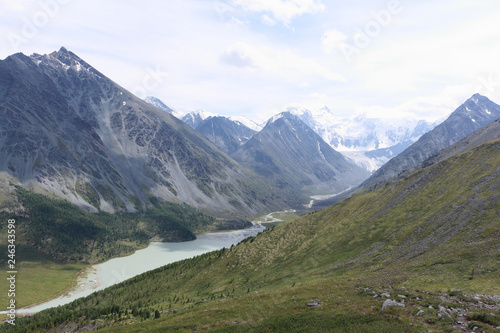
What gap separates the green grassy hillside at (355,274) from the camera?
127 ft

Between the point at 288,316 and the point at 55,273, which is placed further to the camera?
the point at 55,273

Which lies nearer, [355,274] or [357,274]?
[357,274]

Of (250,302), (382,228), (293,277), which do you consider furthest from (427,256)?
(250,302)

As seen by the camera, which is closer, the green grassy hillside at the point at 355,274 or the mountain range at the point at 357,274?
the mountain range at the point at 357,274

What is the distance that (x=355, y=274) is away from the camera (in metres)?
69.2

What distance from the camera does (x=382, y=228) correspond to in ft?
310

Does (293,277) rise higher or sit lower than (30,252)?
lower

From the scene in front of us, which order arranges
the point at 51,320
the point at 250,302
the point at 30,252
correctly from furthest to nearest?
the point at 30,252 < the point at 51,320 < the point at 250,302

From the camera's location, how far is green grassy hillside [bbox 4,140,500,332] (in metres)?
38.7

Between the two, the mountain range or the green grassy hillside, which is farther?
the green grassy hillside

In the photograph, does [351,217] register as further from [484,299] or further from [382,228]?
[484,299]

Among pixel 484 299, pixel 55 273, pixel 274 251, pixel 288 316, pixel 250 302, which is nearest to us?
pixel 484 299

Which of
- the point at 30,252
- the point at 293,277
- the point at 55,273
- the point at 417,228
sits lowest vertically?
the point at 293,277

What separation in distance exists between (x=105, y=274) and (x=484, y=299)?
21006 centimetres
